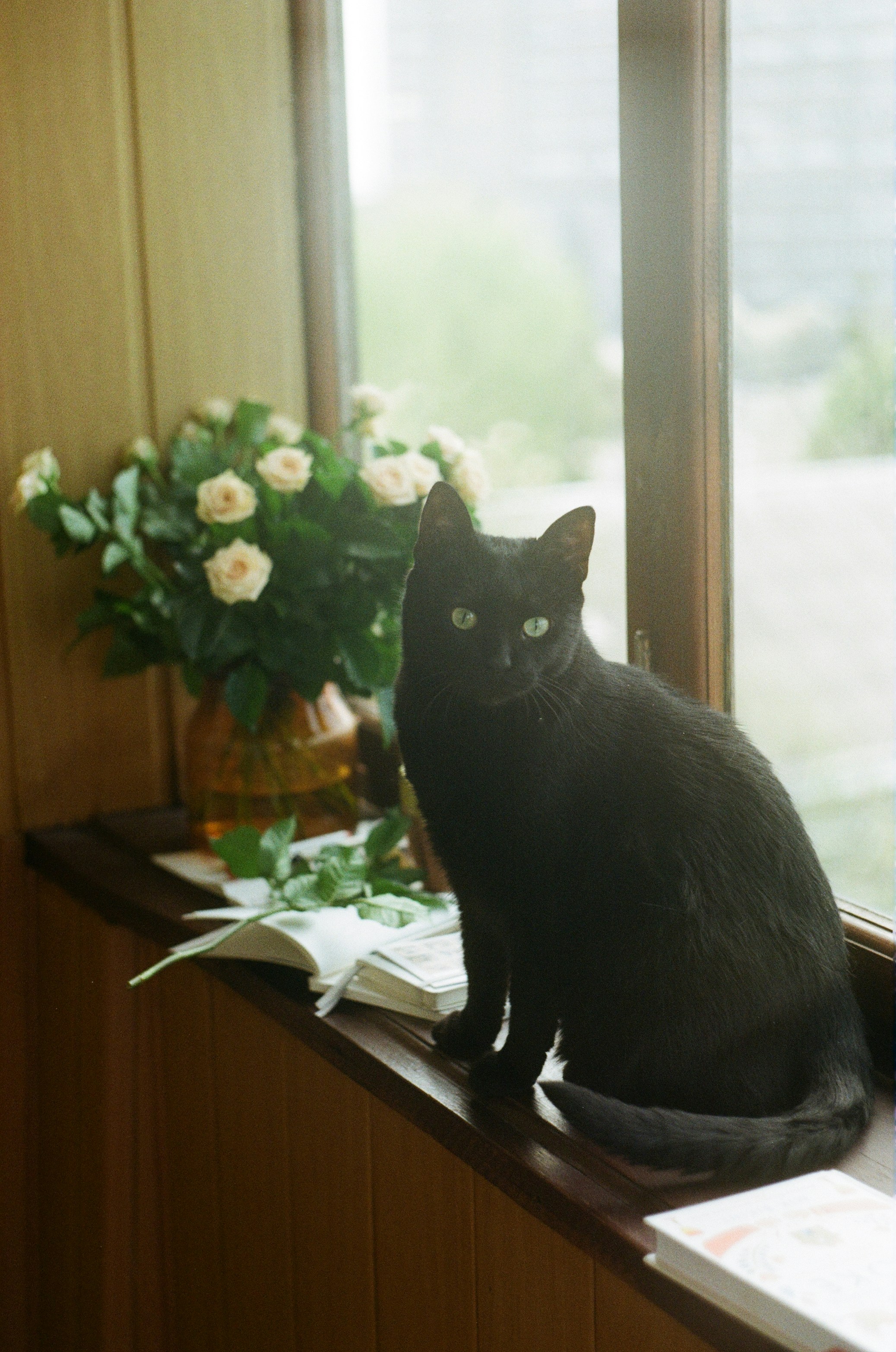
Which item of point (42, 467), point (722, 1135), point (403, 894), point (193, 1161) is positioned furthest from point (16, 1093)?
point (722, 1135)

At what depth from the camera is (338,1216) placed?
3.73ft

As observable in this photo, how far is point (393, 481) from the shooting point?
1324 mm

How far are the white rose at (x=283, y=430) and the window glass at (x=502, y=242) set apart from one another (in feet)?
0.42

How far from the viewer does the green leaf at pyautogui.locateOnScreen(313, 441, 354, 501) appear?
4.53 feet

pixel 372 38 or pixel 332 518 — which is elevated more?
pixel 372 38

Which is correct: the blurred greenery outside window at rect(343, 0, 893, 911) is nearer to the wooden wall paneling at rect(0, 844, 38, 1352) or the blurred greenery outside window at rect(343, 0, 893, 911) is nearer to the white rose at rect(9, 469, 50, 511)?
the white rose at rect(9, 469, 50, 511)

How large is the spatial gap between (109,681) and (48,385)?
41 cm

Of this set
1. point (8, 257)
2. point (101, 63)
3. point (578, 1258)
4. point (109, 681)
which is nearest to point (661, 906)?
point (578, 1258)

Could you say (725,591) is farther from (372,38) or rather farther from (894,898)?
(372,38)

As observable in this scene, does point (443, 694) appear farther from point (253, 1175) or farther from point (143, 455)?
point (143, 455)

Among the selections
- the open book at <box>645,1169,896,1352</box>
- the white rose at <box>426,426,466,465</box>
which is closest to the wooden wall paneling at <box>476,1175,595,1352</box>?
the open book at <box>645,1169,896,1352</box>

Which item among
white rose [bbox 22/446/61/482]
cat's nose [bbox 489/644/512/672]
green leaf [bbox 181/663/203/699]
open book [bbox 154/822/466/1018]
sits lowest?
open book [bbox 154/822/466/1018]

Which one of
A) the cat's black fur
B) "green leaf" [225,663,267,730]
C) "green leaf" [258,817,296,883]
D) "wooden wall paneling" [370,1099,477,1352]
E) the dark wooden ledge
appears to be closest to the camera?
the dark wooden ledge

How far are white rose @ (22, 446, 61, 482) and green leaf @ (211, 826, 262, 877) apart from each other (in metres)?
0.51
